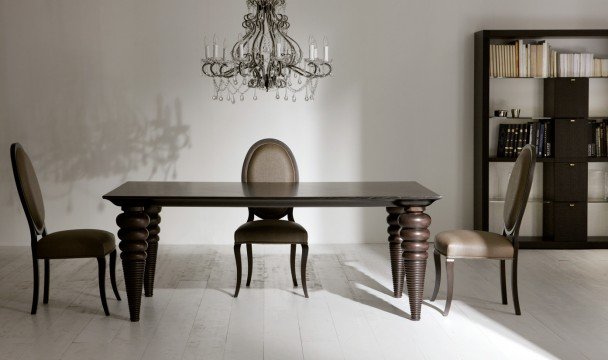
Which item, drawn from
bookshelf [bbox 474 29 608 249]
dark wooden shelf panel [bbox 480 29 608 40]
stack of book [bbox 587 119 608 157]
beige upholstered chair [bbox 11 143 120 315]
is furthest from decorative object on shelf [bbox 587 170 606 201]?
beige upholstered chair [bbox 11 143 120 315]

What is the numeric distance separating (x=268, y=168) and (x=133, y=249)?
4.60 feet

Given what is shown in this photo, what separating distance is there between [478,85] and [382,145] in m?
0.96

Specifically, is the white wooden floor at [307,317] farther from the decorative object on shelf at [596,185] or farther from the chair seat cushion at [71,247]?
the decorative object on shelf at [596,185]

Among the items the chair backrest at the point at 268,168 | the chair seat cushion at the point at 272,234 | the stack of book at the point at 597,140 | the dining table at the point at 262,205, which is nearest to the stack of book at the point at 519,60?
the stack of book at the point at 597,140

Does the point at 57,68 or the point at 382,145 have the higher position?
the point at 57,68

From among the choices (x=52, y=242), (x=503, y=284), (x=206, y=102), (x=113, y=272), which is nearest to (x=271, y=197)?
(x=113, y=272)

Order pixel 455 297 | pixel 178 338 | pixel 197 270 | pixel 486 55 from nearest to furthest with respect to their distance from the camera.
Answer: pixel 178 338
pixel 455 297
pixel 197 270
pixel 486 55

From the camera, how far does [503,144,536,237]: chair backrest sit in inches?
169

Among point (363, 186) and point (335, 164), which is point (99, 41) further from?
point (363, 186)

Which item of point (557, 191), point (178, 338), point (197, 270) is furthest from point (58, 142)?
point (557, 191)

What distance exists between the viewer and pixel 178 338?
12.8 ft

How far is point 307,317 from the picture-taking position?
431cm

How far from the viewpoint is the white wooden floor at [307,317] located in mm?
3711

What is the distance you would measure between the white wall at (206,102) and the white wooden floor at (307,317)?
3.52 feet
